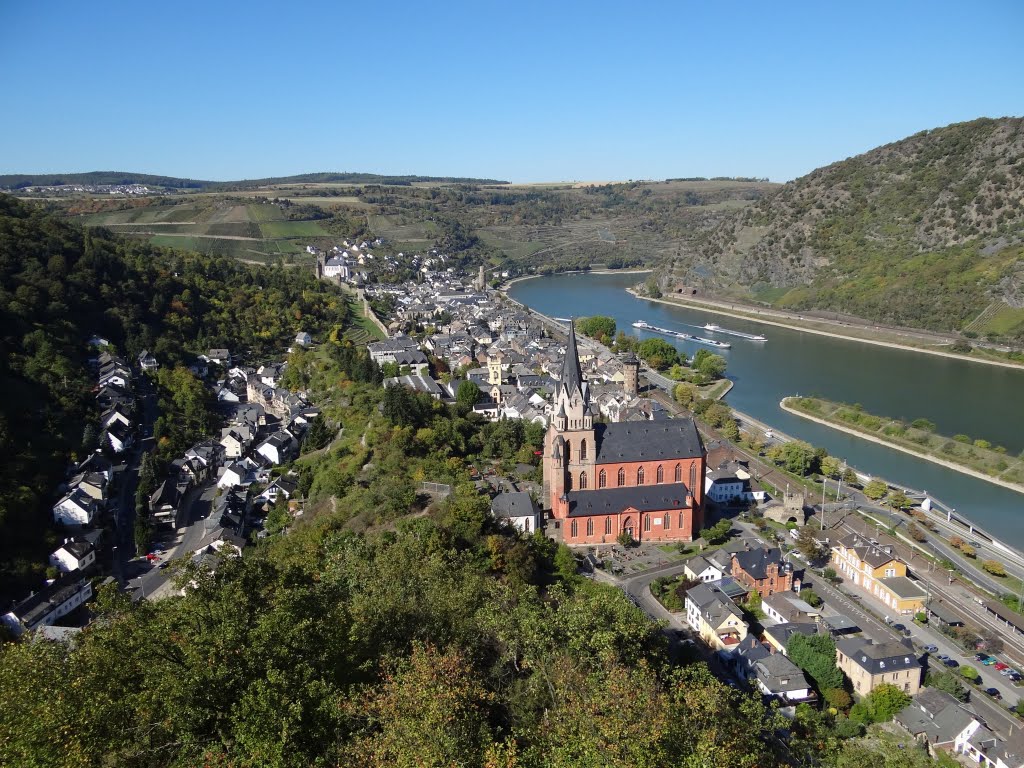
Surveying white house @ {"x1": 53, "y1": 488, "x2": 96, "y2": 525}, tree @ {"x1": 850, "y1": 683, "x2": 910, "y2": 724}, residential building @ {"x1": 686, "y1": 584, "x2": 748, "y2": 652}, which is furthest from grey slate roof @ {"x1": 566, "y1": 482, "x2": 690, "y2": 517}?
white house @ {"x1": 53, "y1": 488, "x2": 96, "y2": 525}

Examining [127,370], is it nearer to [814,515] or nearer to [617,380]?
[617,380]

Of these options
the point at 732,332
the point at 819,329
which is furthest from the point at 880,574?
the point at 819,329

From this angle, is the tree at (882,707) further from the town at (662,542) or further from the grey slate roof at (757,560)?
the grey slate roof at (757,560)

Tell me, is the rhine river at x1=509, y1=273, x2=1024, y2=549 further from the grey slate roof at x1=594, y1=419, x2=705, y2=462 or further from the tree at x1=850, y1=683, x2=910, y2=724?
the tree at x1=850, y1=683, x2=910, y2=724

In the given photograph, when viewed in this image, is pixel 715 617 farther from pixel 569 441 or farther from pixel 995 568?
pixel 995 568

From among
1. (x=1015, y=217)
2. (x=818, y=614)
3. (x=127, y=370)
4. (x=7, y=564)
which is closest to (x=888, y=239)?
(x=1015, y=217)
